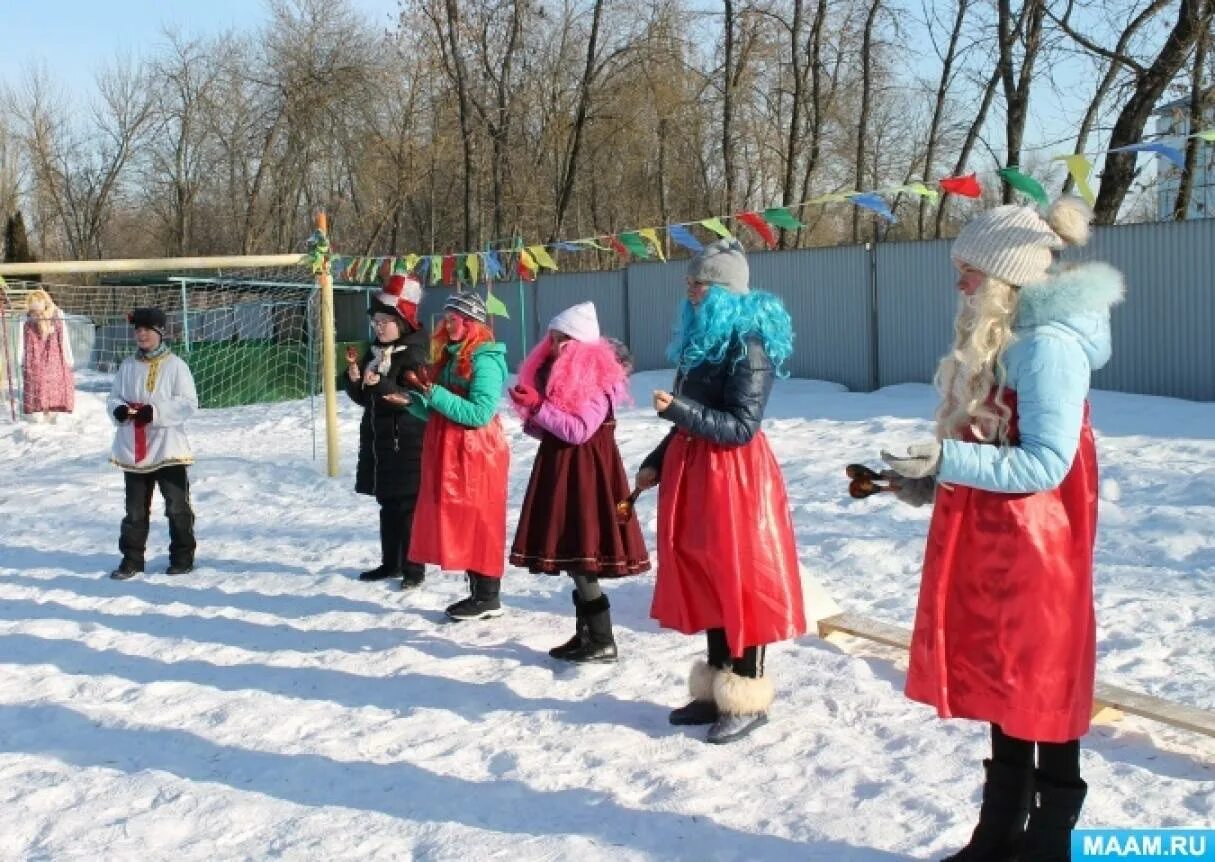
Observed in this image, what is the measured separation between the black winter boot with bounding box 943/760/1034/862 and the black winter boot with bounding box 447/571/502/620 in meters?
3.08

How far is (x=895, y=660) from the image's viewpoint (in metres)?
4.73

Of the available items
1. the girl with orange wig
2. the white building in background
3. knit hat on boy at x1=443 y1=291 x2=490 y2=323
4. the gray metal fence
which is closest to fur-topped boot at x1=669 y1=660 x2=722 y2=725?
the girl with orange wig

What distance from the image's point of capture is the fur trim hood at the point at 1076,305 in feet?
8.67

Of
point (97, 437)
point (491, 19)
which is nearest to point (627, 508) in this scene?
point (97, 437)

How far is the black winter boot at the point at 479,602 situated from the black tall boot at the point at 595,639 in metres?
0.82

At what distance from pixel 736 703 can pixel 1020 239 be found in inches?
75.4

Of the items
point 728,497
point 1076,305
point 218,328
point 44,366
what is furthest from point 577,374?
point 218,328

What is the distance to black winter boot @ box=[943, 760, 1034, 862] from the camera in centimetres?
281

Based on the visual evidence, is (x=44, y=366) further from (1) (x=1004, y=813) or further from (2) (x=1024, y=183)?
(1) (x=1004, y=813)

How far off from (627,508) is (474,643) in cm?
136

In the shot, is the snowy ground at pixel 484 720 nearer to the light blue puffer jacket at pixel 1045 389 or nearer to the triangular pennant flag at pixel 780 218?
the light blue puffer jacket at pixel 1045 389

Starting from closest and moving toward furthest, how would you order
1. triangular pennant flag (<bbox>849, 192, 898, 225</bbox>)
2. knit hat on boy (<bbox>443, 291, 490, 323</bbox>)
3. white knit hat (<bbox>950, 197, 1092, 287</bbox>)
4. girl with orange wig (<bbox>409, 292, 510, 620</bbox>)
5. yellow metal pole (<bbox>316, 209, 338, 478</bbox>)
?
white knit hat (<bbox>950, 197, 1092, 287</bbox>) < girl with orange wig (<bbox>409, 292, 510, 620</bbox>) < knit hat on boy (<bbox>443, 291, 490, 323</bbox>) < triangular pennant flag (<bbox>849, 192, 898, 225</bbox>) < yellow metal pole (<bbox>316, 209, 338, 478</bbox>)

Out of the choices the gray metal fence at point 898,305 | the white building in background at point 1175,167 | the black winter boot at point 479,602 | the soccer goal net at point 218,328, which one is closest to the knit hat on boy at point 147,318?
the black winter boot at point 479,602

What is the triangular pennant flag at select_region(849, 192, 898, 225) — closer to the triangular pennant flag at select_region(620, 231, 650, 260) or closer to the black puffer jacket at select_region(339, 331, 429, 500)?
the triangular pennant flag at select_region(620, 231, 650, 260)
